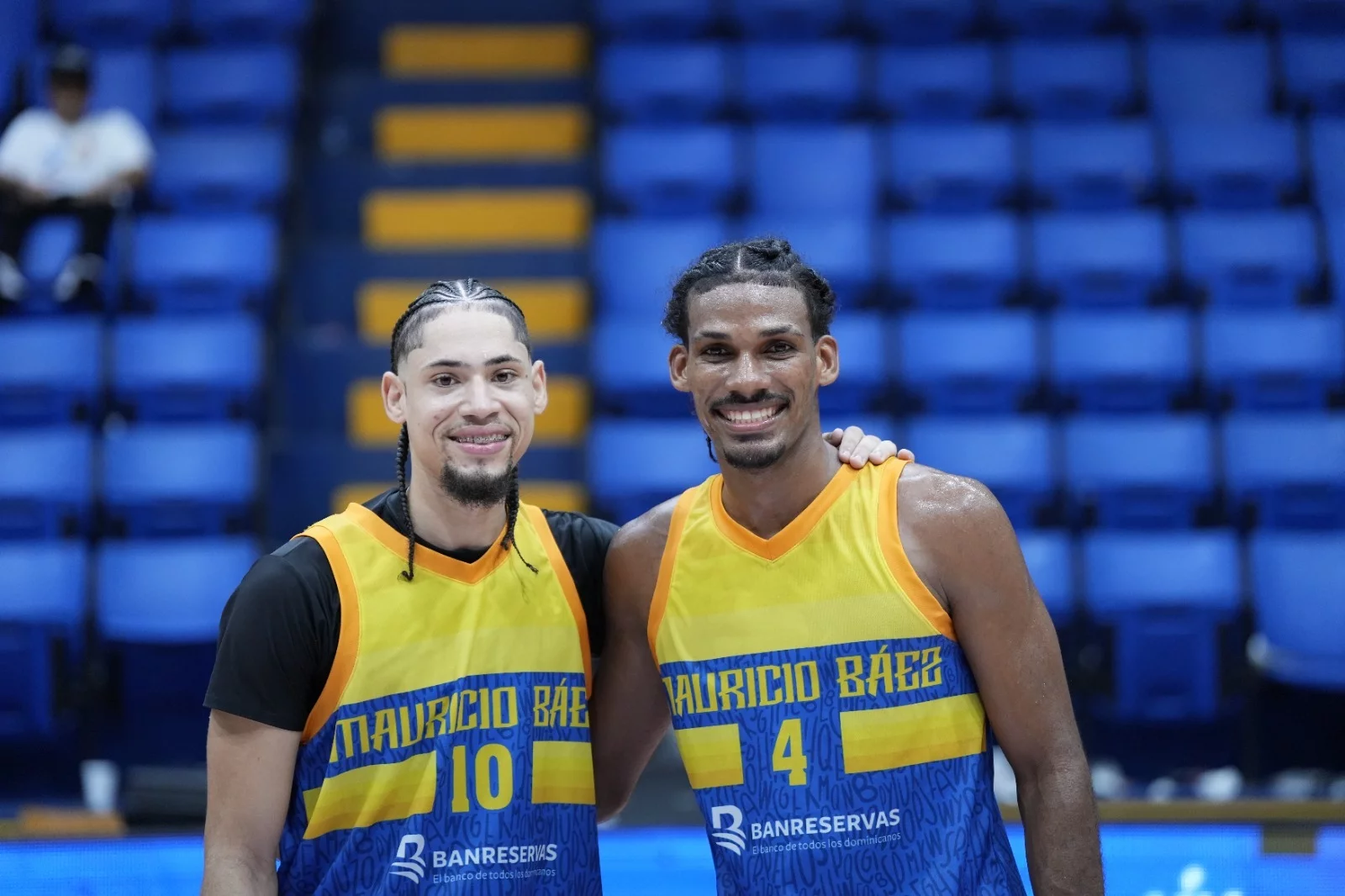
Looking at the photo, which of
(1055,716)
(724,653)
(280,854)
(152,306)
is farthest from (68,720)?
(1055,716)

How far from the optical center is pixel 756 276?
7.58ft

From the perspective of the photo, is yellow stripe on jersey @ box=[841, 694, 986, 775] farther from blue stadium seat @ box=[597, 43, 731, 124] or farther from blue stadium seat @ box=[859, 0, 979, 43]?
blue stadium seat @ box=[859, 0, 979, 43]

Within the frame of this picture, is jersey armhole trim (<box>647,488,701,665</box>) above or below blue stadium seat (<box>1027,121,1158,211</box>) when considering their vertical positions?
below

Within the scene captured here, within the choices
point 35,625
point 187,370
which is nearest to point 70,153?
point 187,370

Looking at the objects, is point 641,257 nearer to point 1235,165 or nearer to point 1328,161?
point 1235,165

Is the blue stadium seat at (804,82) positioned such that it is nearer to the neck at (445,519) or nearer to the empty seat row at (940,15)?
the empty seat row at (940,15)

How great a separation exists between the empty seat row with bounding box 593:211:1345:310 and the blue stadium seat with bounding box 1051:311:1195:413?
422 mm

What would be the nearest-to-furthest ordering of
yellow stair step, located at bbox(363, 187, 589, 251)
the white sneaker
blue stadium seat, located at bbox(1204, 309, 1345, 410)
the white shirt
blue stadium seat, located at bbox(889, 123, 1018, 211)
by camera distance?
blue stadium seat, located at bbox(1204, 309, 1345, 410), the white sneaker, the white shirt, blue stadium seat, located at bbox(889, 123, 1018, 211), yellow stair step, located at bbox(363, 187, 589, 251)

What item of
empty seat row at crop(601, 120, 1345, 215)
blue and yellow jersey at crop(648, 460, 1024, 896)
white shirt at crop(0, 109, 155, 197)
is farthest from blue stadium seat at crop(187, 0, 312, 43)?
blue and yellow jersey at crop(648, 460, 1024, 896)

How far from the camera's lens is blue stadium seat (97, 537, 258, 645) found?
17.9ft

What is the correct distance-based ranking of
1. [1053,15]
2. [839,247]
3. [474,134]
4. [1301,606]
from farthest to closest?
[1053,15], [474,134], [839,247], [1301,606]

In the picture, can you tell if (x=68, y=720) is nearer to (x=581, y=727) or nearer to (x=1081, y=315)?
(x=581, y=727)

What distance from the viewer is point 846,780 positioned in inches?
87.3

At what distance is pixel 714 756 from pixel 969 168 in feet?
17.9
